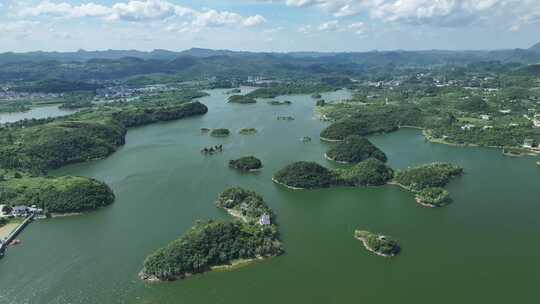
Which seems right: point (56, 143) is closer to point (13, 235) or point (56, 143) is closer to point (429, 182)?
point (13, 235)

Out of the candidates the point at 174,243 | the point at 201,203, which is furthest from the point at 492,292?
the point at 201,203

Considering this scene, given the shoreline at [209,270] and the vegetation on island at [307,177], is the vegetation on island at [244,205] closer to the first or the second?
the shoreline at [209,270]

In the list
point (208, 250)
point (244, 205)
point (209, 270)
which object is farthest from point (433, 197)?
point (209, 270)

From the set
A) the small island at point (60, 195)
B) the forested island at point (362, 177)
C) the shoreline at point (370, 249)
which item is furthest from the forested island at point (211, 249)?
the small island at point (60, 195)

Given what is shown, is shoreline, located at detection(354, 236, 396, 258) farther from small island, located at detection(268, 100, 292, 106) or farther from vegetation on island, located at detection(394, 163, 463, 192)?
small island, located at detection(268, 100, 292, 106)

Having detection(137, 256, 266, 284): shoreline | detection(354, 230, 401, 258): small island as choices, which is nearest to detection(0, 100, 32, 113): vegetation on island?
detection(137, 256, 266, 284): shoreline

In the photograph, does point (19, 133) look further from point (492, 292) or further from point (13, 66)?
point (13, 66)
